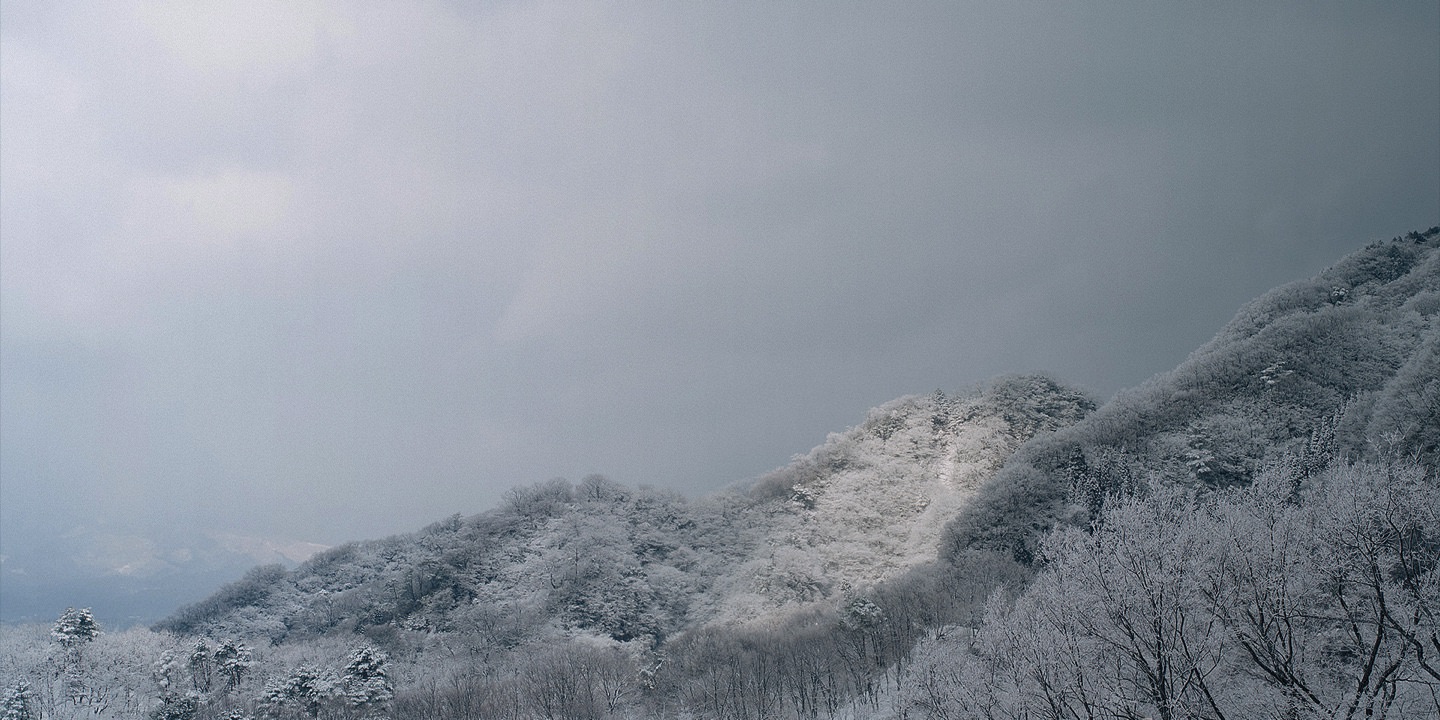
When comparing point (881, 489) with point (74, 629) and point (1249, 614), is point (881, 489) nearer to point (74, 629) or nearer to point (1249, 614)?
point (1249, 614)

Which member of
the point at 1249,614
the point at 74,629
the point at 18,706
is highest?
the point at 74,629

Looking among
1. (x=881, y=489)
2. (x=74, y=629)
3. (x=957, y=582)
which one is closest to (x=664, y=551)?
(x=881, y=489)

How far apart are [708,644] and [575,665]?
13340 mm

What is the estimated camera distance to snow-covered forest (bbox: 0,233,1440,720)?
80.9 feet

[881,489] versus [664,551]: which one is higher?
[881,489]

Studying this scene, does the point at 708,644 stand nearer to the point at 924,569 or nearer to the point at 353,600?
the point at 924,569

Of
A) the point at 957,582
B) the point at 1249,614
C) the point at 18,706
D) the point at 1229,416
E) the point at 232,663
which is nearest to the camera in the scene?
the point at 1249,614

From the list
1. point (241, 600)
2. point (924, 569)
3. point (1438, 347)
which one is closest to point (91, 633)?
point (241, 600)

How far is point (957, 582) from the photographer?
251ft

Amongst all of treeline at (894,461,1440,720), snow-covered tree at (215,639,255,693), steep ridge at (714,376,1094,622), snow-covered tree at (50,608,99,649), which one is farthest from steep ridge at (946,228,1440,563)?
snow-covered tree at (50,608,99,649)

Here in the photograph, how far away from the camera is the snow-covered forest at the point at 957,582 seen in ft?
80.9

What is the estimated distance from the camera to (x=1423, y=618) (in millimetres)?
22078

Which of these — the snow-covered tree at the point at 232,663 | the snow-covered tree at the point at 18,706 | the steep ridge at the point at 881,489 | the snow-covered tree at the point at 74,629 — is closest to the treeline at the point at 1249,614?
the steep ridge at the point at 881,489

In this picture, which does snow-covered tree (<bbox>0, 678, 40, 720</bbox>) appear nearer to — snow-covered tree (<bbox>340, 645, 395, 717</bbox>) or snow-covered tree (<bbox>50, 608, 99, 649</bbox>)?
snow-covered tree (<bbox>50, 608, 99, 649</bbox>)
